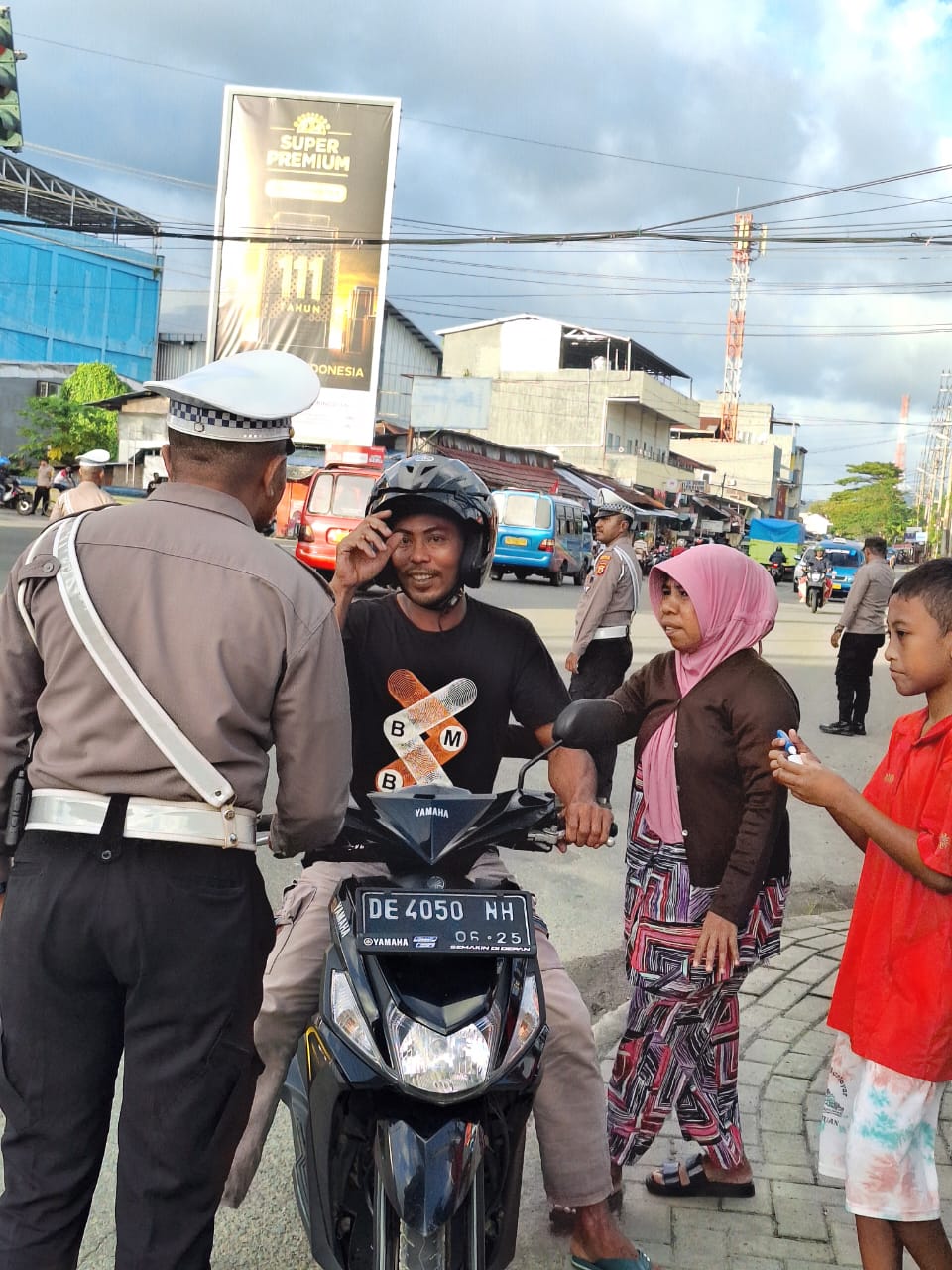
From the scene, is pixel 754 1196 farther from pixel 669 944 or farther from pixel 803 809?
pixel 803 809

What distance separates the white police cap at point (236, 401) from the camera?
7.63ft

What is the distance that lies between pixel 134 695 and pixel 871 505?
4957 inches

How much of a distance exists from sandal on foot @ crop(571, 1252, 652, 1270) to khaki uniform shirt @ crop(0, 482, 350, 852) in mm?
1438

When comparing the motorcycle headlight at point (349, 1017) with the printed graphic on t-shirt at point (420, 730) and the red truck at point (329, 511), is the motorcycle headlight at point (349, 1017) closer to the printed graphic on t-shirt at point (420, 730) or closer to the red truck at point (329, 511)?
the printed graphic on t-shirt at point (420, 730)

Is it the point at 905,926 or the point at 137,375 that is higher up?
the point at 137,375

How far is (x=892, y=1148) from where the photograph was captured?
2707 millimetres

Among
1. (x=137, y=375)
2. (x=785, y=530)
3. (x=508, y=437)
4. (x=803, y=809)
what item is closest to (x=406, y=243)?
(x=803, y=809)

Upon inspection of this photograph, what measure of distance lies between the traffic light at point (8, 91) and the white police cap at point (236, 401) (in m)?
46.5

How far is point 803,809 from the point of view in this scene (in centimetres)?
879

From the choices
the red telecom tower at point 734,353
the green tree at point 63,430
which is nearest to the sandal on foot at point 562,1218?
the green tree at point 63,430

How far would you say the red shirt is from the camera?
267cm

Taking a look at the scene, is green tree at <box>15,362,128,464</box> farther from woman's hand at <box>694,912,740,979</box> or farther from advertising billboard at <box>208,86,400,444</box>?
woman's hand at <box>694,912,740,979</box>

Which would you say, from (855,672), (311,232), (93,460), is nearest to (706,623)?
(855,672)

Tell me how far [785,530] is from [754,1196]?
180ft
